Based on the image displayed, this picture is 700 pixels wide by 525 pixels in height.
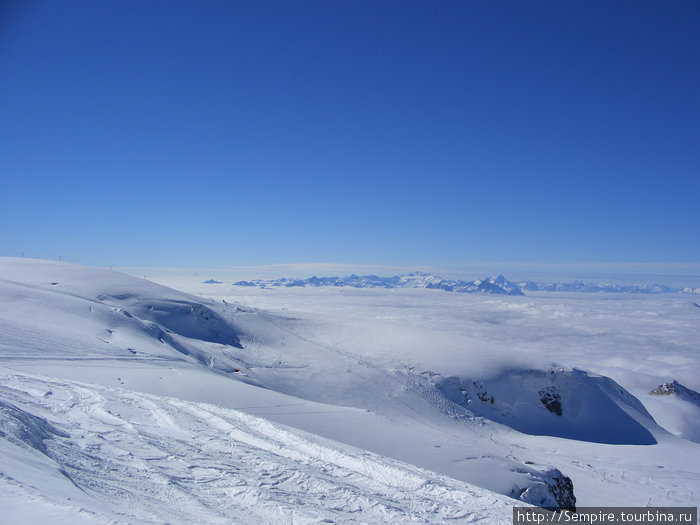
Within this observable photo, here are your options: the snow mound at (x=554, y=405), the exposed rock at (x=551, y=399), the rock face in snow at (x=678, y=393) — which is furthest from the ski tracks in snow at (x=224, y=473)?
the rock face in snow at (x=678, y=393)

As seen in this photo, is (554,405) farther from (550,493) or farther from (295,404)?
(295,404)

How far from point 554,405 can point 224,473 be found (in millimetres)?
28993

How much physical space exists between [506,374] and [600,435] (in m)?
6.85

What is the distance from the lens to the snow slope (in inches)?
190

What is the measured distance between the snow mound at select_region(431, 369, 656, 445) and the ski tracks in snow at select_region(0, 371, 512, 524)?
21.2 meters

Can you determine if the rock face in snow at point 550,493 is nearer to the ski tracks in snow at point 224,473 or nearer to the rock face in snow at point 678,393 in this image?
the ski tracks in snow at point 224,473

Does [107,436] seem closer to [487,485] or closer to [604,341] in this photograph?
[487,485]

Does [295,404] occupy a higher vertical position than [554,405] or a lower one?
higher

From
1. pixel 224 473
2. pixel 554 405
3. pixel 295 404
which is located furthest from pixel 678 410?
pixel 224 473

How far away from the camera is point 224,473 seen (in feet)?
16.4

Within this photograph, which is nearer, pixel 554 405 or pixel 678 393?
pixel 554 405

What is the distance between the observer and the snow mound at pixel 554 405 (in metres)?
26.0

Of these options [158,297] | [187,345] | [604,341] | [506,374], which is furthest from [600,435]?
[604,341]

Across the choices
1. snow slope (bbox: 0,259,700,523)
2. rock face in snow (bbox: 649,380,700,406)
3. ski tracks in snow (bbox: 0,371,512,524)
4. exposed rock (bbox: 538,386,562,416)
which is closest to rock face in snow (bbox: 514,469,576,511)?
snow slope (bbox: 0,259,700,523)
